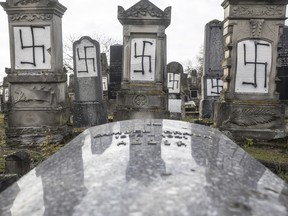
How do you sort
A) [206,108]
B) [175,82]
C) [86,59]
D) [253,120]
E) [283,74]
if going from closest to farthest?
1. [253,120]
2. [283,74]
3. [86,59]
4. [206,108]
5. [175,82]

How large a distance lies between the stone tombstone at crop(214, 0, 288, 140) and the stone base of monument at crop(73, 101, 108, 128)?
3587mm

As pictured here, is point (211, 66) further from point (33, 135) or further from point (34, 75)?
point (33, 135)

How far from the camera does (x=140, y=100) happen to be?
842cm

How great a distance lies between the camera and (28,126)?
22.0 feet

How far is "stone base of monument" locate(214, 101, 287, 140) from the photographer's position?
6230mm

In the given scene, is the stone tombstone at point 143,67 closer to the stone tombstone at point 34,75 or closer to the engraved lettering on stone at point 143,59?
the engraved lettering on stone at point 143,59


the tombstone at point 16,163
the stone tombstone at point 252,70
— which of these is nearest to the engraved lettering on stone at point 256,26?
the stone tombstone at point 252,70

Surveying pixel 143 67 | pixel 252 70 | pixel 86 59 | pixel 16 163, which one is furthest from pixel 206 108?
pixel 16 163

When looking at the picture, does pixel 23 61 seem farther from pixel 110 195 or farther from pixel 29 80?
pixel 110 195

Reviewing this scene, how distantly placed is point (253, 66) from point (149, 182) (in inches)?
216

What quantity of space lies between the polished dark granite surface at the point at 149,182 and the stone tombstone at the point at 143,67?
20.5 feet

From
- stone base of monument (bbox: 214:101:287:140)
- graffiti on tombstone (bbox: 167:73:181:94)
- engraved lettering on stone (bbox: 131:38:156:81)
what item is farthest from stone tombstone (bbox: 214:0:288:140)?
graffiti on tombstone (bbox: 167:73:181:94)

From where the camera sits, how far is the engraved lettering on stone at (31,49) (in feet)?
21.7

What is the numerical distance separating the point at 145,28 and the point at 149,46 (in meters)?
0.47
